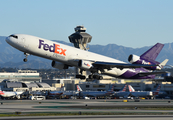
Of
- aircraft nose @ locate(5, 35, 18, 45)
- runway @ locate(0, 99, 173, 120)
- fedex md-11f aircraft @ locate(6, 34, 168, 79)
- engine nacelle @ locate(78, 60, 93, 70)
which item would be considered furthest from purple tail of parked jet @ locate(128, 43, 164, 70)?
aircraft nose @ locate(5, 35, 18, 45)

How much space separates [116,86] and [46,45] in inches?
4469

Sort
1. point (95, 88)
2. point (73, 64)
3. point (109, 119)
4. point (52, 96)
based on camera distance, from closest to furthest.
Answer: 1. point (109, 119)
2. point (73, 64)
3. point (52, 96)
4. point (95, 88)

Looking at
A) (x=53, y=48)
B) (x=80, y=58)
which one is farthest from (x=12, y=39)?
(x=80, y=58)

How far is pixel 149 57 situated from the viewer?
262ft

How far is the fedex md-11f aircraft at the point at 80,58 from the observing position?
203ft

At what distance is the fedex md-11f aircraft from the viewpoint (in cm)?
6186

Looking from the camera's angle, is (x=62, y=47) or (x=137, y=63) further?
(x=137, y=63)

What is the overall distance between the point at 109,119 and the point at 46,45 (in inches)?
943

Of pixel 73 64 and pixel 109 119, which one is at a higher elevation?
pixel 73 64

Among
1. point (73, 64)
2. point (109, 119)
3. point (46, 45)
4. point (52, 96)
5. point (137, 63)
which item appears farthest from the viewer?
point (52, 96)

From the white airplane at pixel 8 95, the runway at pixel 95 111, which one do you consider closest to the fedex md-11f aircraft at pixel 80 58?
the runway at pixel 95 111

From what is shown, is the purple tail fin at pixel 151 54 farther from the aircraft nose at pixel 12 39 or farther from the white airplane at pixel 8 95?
the white airplane at pixel 8 95

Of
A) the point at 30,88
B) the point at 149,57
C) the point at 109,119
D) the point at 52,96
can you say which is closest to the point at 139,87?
the point at 52,96

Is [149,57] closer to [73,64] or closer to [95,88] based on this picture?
[73,64]
